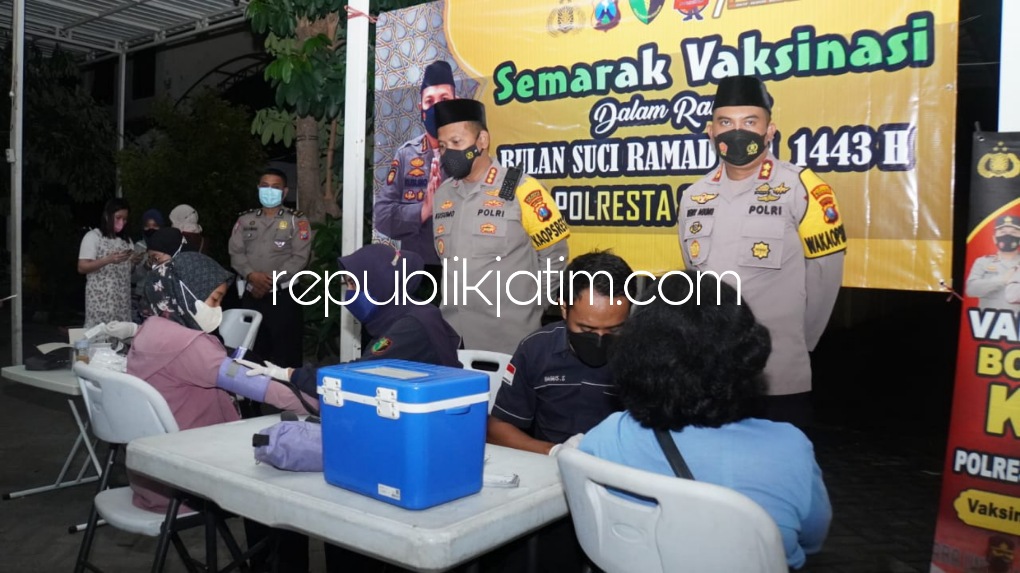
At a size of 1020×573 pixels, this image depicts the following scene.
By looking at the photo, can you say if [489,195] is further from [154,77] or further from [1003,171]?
[154,77]

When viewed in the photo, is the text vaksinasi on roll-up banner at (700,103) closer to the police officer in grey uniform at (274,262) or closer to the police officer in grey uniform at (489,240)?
the police officer in grey uniform at (489,240)

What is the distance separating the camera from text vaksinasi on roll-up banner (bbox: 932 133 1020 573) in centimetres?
270

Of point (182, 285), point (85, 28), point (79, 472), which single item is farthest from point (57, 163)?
point (182, 285)

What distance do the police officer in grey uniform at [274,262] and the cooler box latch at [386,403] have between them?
3523 mm

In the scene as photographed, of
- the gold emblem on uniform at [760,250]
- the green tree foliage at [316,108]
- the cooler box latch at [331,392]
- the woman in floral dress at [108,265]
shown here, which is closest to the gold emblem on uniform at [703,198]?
the gold emblem on uniform at [760,250]

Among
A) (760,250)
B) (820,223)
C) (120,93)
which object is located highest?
(120,93)

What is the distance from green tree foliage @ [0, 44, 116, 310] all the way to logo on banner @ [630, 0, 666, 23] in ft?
31.9

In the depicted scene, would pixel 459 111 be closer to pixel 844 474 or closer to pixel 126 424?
pixel 126 424

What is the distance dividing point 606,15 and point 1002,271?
190 cm

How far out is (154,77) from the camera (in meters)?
13.5

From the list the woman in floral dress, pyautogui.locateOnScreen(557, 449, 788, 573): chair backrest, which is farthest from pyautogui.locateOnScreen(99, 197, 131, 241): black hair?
pyautogui.locateOnScreen(557, 449, 788, 573): chair backrest

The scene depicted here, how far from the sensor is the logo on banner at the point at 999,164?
2.69 metres

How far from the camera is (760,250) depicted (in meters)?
3.13

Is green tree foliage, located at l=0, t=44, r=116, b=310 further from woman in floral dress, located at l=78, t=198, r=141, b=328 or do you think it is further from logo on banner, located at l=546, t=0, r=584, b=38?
logo on banner, located at l=546, t=0, r=584, b=38
